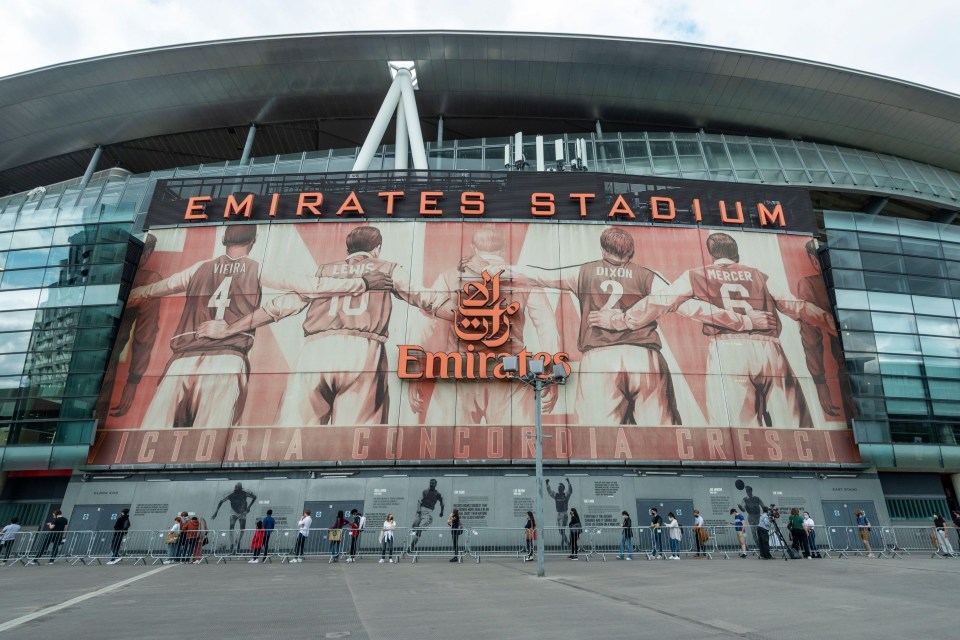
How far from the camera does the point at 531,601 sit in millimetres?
10266

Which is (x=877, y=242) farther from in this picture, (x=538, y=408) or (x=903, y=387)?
(x=538, y=408)

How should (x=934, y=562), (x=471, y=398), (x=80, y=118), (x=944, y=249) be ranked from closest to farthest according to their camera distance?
(x=934, y=562), (x=471, y=398), (x=944, y=249), (x=80, y=118)

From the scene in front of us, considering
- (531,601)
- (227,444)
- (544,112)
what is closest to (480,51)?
(544,112)

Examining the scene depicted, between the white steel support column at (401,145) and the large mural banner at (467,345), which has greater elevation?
the white steel support column at (401,145)

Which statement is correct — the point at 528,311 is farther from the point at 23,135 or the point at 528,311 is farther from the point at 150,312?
the point at 23,135

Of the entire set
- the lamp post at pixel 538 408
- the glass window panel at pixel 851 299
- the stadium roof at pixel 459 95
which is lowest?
the lamp post at pixel 538 408

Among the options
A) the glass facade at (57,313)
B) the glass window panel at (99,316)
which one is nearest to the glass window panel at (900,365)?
the glass facade at (57,313)

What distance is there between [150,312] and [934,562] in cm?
3563

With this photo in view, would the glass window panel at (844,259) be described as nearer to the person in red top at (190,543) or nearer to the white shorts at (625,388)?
the white shorts at (625,388)

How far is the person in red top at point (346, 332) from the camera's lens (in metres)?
25.6

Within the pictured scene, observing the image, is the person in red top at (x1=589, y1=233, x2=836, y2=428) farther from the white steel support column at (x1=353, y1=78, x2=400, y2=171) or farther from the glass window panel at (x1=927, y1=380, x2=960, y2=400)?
the white steel support column at (x1=353, y1=78, x2=400, y2=171)

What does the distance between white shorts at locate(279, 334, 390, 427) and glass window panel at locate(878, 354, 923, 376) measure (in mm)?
25509

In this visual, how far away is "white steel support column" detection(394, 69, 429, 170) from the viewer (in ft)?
109

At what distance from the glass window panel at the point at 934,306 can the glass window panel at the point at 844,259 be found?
3.75 meters
